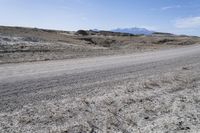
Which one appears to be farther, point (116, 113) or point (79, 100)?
point (79, 100)

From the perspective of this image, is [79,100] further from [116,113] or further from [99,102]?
[116,113]

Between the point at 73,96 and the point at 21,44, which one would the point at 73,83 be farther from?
the point at 21,44

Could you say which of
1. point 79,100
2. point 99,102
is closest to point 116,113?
point 99,102

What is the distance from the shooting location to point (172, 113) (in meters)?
6.55

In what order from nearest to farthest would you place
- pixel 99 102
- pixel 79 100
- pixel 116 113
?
pixel 116 113, pixel 99 102, pixel 79 100

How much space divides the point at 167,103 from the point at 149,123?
5.49 feet

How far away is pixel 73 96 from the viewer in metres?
7.79

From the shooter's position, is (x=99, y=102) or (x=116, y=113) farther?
(x=99, y=102)

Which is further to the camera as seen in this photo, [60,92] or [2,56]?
[2,56]

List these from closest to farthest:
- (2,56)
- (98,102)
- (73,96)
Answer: (98,102) < (73,96) < (2,56)

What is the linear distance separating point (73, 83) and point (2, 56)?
9871 millimetres

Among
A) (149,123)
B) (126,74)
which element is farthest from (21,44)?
(149,123)

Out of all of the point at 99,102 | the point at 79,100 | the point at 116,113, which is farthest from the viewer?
the point at 79,100

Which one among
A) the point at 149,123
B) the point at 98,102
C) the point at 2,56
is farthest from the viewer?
the point at 2,56
